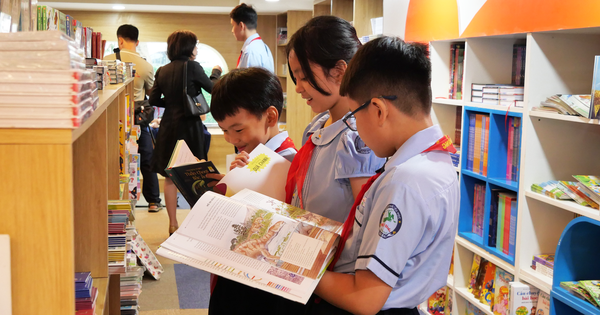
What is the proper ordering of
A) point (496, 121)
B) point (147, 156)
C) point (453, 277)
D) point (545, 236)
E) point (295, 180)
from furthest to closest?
point (147, 156) < point (453, 277) < point (496, 121) < point (545, 236) < point (295, 180)

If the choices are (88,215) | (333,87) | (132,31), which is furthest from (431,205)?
(132,31)

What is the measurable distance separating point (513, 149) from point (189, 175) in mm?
1604

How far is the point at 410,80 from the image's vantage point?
3.77 ft

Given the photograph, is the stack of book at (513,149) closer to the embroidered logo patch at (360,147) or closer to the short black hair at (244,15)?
the embroidered logo patch at (360,147)

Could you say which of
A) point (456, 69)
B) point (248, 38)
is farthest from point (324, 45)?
point (248, 38)

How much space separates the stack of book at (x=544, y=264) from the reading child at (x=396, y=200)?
127 centimetres

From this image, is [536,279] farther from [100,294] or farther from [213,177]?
[100,294]

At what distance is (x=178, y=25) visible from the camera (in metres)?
7.76

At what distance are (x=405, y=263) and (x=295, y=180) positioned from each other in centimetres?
54

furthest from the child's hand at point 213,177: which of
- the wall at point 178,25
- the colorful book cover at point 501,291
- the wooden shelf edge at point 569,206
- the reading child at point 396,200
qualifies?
the wall at point 178,25

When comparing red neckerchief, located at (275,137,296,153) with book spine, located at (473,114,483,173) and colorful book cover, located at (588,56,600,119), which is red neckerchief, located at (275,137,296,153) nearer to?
colorful book cover, located at (588,56,600,119)

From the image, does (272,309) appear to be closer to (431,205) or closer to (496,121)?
(431,205)

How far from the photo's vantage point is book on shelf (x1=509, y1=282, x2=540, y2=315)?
2209 millimetres

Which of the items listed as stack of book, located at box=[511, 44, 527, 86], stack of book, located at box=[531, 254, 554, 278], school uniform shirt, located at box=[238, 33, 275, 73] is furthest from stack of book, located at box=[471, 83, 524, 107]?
school uniform shirt, located at box=[238, 33, 275, 73]
